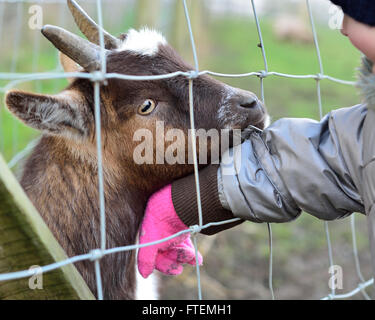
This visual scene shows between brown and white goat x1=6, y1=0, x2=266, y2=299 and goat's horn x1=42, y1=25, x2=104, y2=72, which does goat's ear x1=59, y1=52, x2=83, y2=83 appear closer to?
brown and white goat x1=6, y1=0, x2=266, y2=299

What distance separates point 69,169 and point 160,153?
1.35 feet

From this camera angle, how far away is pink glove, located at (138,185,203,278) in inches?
81.0

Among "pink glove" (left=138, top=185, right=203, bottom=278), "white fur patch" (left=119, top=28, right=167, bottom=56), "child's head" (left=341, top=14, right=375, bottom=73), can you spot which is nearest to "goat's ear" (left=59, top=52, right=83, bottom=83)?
"white fur patch" (left=119, top=28, right=167, bottom=56)

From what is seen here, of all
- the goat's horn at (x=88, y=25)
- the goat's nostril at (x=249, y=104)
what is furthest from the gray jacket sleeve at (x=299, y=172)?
the goat's horn at (x=88, y=25)

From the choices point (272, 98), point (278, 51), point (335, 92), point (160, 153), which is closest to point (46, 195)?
point (160, 153)

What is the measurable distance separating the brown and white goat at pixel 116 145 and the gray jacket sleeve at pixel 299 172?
255 millimetres

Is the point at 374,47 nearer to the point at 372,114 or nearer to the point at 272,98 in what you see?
the point at 372,114

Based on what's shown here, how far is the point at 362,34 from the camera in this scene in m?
1.54

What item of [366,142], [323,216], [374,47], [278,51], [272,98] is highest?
[278,51]

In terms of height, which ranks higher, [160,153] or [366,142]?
[160,153]

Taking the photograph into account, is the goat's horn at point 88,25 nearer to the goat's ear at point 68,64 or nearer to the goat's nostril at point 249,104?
the goat's ear at point 68,64

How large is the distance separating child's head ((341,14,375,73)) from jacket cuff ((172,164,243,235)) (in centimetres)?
75

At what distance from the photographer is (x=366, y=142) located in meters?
1.67

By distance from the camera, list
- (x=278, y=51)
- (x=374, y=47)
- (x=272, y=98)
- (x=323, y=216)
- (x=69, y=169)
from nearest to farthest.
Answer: (x=374, y=47) < (x=323, y=216) < (x=69, y=169) < (x=272, y=98) < (x=278, y=51)
